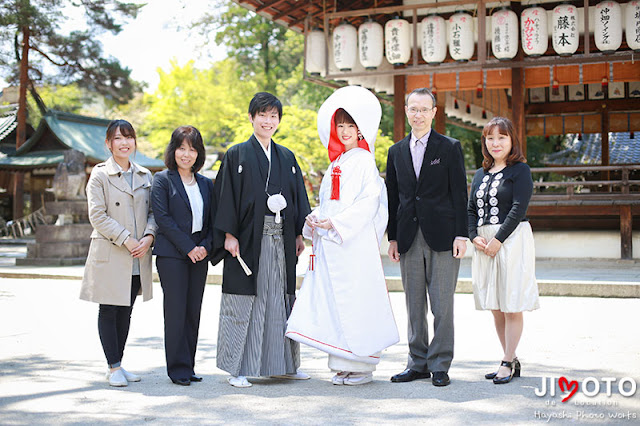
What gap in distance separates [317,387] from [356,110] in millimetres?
1844

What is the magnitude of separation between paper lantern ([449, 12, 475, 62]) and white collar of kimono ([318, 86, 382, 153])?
7984 mm

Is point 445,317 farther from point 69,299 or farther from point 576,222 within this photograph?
point 576,222

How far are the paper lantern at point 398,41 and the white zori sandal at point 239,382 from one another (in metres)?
9.29

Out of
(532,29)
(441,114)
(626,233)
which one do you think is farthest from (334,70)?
(626,233)

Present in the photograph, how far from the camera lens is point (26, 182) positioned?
29.8 m

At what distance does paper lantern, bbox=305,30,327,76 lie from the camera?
13492 millimetres

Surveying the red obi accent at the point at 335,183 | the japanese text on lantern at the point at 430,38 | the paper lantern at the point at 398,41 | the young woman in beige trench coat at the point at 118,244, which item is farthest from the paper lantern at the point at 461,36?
the young woman in beige trench coat at the point at 118,244

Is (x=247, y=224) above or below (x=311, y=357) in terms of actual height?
above

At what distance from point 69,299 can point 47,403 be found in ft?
18.1

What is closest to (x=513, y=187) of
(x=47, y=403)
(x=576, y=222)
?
(x=47, y=403)

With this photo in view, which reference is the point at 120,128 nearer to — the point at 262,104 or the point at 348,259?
the point at 262,104

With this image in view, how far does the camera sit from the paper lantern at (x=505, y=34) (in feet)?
39.1

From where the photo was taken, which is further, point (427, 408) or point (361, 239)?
point (361, 239)

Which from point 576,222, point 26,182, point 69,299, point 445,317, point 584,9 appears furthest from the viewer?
point 26,182
